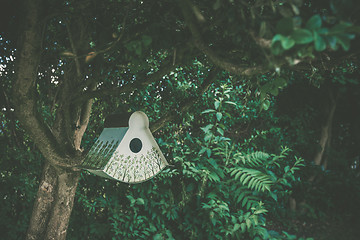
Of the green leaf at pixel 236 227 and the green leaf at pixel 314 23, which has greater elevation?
the green leaf at pixel 314 23

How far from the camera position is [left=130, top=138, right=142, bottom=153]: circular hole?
6.58ft

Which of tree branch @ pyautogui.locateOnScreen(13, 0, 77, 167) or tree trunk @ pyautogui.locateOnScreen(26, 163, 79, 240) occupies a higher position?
tree branch @ pyautogui.locateOnScreen(13, 0, 77, 167)

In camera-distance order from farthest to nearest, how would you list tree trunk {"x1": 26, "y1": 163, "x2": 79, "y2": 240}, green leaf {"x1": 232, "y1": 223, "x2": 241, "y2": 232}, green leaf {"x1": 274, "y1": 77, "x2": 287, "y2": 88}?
1. green leaf {"x1": 232, "y1": 223, "x2": 241, "y2": 232}
2. tree trunk {"x1": 26, "y1": 163, "x2": 79, "y2": 240}
3. green leaf {"x1": 274, "y1": 77, "x2": 287, "y2": 88}

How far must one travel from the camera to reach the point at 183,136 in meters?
3.44

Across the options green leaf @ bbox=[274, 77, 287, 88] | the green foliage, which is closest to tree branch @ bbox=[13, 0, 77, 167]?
green leaf @ bbox=[274, 77, 287, 88]

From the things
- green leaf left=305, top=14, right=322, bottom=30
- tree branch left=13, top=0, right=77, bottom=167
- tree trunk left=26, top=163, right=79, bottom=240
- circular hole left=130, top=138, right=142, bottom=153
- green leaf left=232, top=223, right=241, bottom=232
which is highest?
tree branch left=13, top=0, right=77, bottom=167

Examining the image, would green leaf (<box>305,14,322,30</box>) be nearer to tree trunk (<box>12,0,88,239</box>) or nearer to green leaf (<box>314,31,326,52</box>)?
green leaf (<box>314,31,326,52</box>)

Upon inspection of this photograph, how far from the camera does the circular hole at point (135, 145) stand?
2.01 metres

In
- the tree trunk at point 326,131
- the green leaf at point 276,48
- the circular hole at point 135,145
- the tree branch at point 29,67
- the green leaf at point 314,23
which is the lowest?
the green leaf at point 276,48

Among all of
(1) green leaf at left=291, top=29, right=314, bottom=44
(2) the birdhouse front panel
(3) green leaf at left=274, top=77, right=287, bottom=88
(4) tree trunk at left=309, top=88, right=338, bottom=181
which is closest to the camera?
(1) green leaf at left=291, top=29, right=314, bottom=44

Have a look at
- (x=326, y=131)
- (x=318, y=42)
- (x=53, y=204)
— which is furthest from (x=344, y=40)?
(x=326, y=131)

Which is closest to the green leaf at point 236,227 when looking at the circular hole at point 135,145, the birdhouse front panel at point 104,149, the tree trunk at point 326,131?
the circular hole at point 135,145

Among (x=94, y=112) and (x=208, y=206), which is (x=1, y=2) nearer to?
(x=94, y=112)

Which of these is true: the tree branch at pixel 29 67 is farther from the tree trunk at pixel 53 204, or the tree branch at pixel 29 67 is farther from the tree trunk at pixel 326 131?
the tree trunk at pixel 326 131
